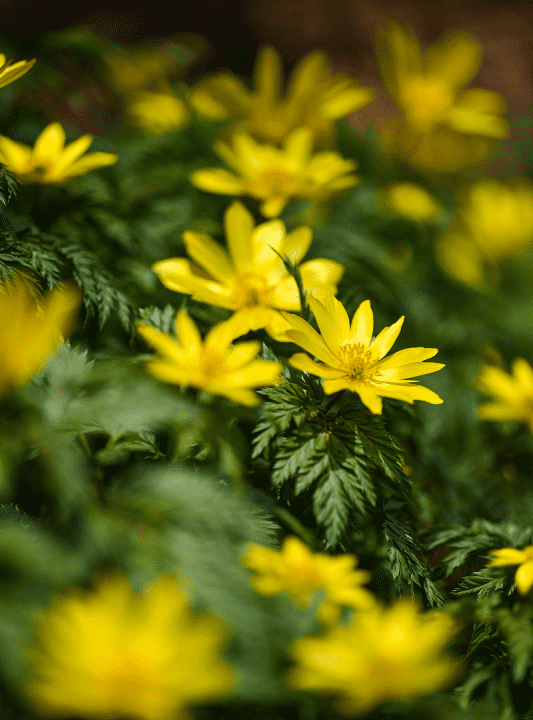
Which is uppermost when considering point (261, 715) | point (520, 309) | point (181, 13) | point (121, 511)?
point (181, 13)

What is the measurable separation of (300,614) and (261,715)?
12 centimetres

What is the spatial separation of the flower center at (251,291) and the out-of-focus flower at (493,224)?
140 cm

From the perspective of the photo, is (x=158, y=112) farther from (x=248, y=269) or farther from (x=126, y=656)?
(x=126, y=656)

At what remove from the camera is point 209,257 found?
3.39 feet

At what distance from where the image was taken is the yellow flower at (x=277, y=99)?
1683 millimetres

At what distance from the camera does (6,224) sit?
3.06 ft

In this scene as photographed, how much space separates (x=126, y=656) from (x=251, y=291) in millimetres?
653

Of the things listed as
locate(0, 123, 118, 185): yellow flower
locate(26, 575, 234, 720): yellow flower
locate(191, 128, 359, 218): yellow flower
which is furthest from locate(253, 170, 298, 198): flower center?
locate(26, 575, 234, 720): yellow flower

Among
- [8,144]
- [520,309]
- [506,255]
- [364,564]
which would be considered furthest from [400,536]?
[506,255]

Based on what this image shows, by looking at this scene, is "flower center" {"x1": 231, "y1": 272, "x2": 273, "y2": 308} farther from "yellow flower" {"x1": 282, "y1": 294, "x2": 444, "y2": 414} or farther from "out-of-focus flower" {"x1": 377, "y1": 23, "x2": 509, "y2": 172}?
"out-of-focus flower" {"x1": 377, "y1": 23, "x2": 509, "y2": 172}

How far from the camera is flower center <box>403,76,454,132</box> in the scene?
1.98 metres

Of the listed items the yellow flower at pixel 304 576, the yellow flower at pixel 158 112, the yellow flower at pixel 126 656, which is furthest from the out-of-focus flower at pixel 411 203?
the yellow flower at pixel 126 656

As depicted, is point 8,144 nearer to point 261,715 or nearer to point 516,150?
point 261,715

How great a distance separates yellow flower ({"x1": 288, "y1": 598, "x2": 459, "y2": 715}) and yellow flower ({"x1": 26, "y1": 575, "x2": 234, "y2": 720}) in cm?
10
